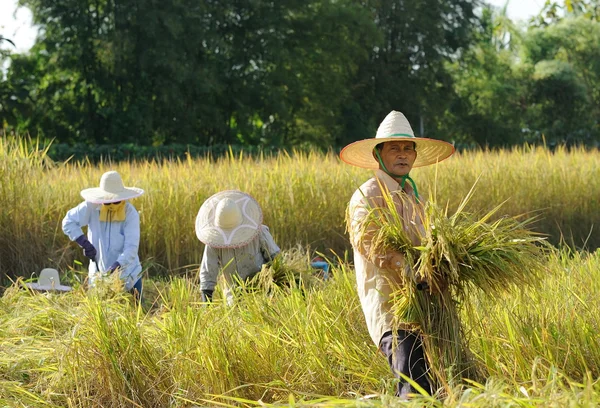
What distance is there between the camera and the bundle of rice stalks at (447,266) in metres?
3.39

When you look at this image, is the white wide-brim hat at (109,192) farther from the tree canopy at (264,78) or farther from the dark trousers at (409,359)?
the tree canopy at (264,78)

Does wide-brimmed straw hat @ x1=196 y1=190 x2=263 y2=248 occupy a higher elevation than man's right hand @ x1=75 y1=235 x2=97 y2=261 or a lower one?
higher

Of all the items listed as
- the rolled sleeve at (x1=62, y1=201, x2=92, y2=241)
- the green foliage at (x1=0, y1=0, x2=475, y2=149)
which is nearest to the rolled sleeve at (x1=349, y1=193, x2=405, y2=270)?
the rolled sleeve at (x1=62, y1=201, x2=92, y2=241)

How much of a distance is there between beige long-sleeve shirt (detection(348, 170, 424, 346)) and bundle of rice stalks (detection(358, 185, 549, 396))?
31 millimetres

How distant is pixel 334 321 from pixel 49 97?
83.6ft

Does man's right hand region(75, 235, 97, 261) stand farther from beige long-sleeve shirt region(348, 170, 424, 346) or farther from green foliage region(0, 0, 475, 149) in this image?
green foliage region(0, 0, 475, 149)

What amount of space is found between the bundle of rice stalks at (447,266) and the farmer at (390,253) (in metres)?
0.04

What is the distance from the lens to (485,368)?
3932 mm

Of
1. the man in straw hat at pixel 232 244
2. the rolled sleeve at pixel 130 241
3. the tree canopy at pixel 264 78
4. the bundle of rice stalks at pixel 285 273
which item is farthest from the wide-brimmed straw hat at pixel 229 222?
the tree canopy at pixel 264 78

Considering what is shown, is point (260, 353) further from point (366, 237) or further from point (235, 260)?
point (235, 260)

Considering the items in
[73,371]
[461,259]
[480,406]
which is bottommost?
[73,371]

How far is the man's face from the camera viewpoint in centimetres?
383

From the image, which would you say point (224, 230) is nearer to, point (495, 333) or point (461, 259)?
point (495, 333)

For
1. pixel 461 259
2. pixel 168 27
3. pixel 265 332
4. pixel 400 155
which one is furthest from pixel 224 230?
pixel 168 27
